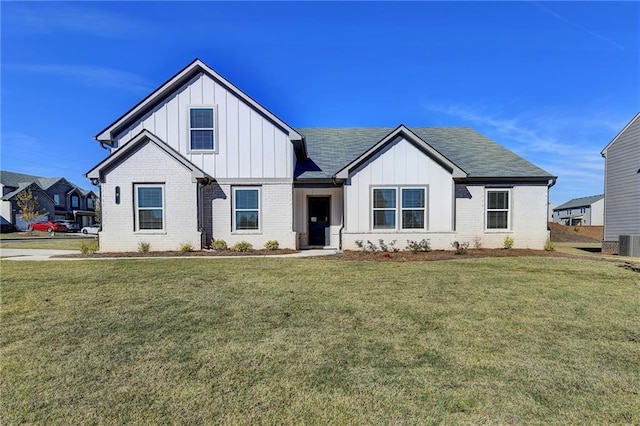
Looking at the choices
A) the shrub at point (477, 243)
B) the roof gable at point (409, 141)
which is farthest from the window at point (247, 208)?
the shrub at point (477, 243)

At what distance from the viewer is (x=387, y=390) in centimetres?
351

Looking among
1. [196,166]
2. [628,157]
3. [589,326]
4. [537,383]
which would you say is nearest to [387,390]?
[537,383]

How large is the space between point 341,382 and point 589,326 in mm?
4411

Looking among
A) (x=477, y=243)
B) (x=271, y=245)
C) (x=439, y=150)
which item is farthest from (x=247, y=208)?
(x=477, y=243)

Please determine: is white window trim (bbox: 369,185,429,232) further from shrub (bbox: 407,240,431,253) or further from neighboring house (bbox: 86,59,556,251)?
shrub (bbox: 407,240,431,253)

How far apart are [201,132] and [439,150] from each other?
11.5 meters

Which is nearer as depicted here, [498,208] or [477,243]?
[477,243]

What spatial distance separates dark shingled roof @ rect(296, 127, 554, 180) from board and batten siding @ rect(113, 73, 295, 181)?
1.78 meters

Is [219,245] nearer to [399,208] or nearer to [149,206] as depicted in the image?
[149,206]

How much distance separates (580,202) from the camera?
2734 inches

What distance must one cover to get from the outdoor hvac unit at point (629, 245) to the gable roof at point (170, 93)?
1553 cm

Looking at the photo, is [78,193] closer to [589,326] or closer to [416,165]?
[416,165]

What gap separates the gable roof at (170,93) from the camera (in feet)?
47.2

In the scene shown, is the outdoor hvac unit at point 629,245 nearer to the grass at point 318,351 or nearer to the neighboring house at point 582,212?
the grass at point 318,351
